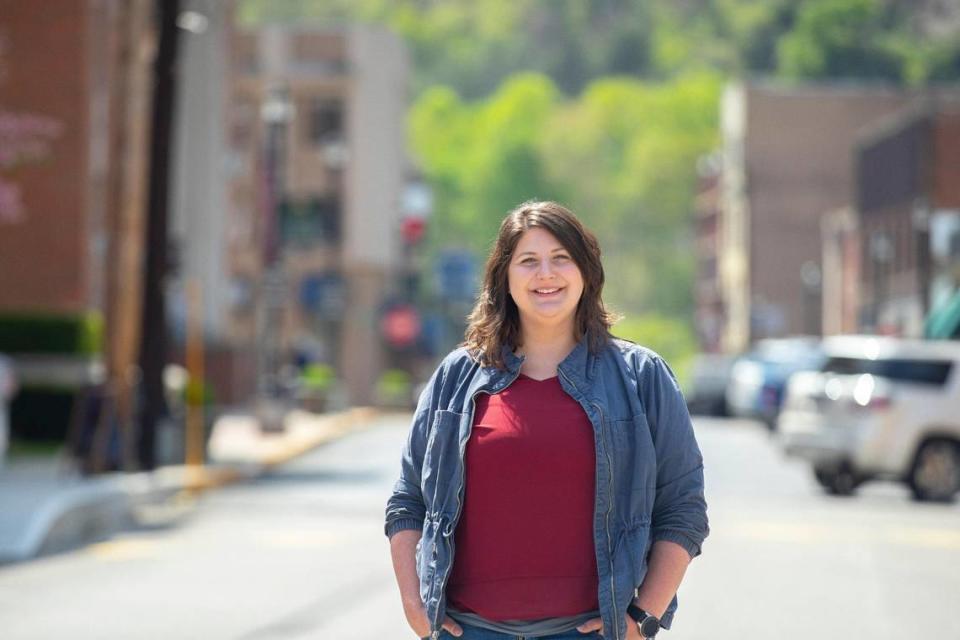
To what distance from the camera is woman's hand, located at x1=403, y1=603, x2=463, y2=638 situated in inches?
218

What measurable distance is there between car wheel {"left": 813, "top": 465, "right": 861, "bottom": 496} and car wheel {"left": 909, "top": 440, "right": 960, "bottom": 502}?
2.90 ft

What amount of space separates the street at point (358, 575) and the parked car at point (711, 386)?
33.8 m

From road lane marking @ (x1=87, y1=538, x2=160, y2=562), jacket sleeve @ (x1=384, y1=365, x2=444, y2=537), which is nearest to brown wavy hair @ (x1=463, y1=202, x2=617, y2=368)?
jacket sleeve @ (x1=384, y1=365, x2=444, y2=537)

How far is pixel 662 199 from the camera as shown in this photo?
178375 mm

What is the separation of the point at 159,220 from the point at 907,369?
32.8 feet

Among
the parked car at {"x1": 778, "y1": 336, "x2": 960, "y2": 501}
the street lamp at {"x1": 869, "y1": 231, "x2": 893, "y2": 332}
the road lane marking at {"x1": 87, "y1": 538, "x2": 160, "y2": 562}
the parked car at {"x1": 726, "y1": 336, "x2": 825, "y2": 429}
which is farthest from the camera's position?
the street lamp at {"x1": 869, "y1": 231, "x2": 893, "y2": 332}

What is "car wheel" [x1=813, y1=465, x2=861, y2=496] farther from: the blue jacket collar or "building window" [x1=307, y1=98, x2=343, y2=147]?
"building window" [x1=307, y1=98, x2=343, y2=147]

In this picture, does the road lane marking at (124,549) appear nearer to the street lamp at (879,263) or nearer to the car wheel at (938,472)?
the car wheel at (938,472)

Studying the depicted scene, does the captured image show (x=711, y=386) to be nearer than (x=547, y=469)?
No

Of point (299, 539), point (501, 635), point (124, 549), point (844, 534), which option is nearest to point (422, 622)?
point (501, 635)

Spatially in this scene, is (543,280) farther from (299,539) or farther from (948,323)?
(948,323)

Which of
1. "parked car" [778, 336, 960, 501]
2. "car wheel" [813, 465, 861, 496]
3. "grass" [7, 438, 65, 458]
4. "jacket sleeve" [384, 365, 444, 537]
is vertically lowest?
"grass" [7, 438, 65, 458]

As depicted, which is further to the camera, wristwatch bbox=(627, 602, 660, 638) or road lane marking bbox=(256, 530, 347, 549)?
road lane marking bbox=(256, 530, 347, 549)

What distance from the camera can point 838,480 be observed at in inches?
1133
